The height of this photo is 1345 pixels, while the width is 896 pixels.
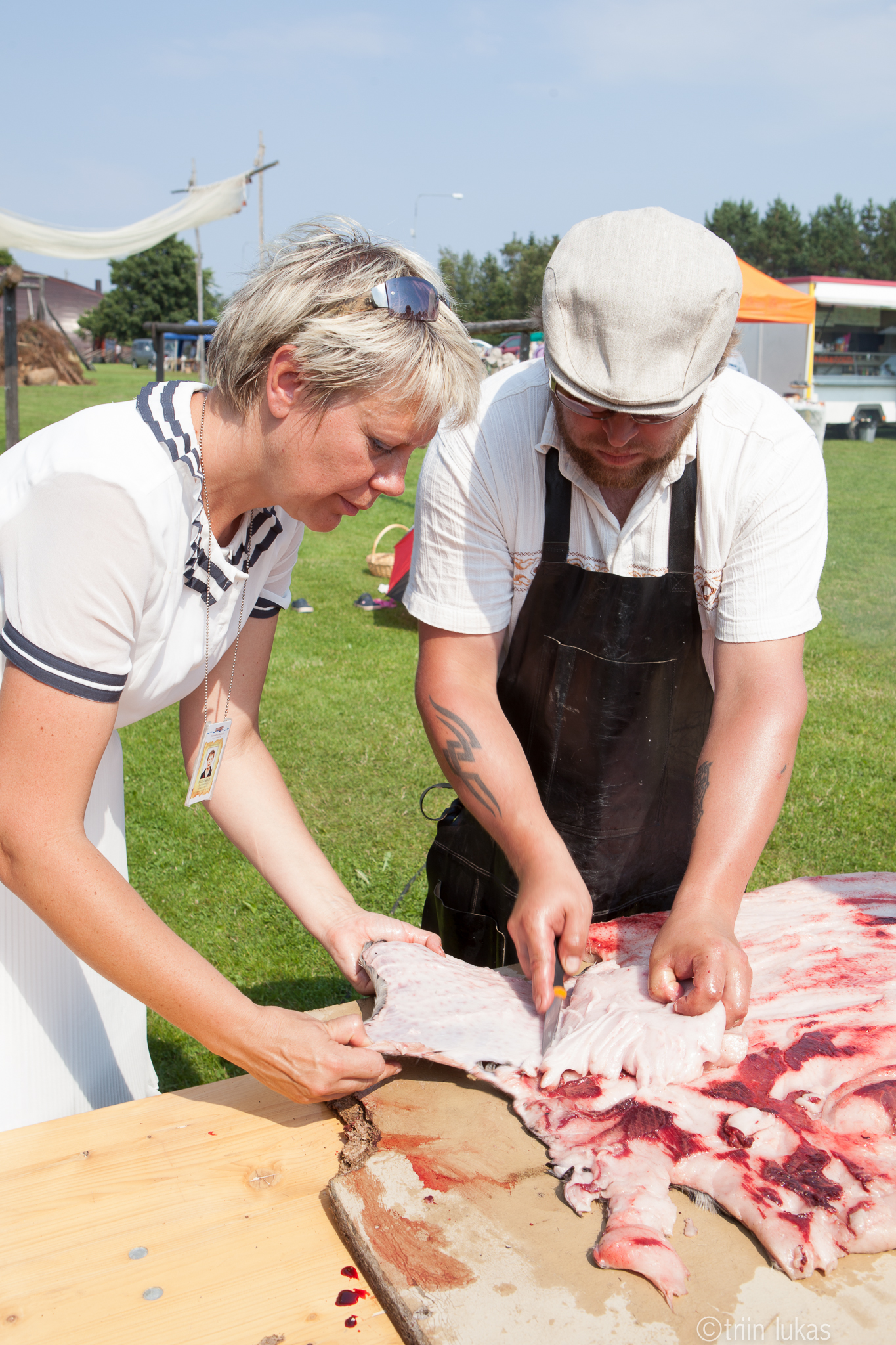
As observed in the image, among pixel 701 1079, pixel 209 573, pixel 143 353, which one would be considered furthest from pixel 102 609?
pixel 143 353

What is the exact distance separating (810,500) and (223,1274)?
5.42 feet

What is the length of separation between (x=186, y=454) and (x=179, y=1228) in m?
1.12

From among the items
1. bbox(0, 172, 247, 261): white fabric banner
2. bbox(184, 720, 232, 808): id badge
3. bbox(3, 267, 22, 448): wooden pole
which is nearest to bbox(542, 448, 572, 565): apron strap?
bbox(184, 720, 232, 808): id badge

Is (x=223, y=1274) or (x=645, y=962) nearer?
(x=223, y=1274)

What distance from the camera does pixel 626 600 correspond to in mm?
2094

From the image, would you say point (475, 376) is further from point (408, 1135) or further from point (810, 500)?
point (408, 1135)

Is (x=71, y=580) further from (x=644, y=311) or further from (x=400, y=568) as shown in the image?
(x=400, y=568)

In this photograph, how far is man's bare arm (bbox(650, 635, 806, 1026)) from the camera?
1.80 m

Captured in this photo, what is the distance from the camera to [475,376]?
67.3 inches

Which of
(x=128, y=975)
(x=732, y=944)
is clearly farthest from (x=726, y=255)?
(x=128, y=975)

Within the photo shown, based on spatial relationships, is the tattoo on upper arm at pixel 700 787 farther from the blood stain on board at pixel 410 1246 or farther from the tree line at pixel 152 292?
the tree line at pixel 152 292

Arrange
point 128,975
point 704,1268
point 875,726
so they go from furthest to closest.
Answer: point 875,726
point 128,975
point 704,1268

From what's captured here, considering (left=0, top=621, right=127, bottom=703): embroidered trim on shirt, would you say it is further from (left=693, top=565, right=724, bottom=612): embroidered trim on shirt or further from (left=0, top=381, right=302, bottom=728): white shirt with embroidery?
(left=693, top=565, right=724, bottom=612): embroidered trim on shirt

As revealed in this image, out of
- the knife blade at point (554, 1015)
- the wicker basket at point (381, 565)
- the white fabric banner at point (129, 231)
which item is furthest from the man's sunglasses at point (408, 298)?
the white fabric banner at point (129, 231)
